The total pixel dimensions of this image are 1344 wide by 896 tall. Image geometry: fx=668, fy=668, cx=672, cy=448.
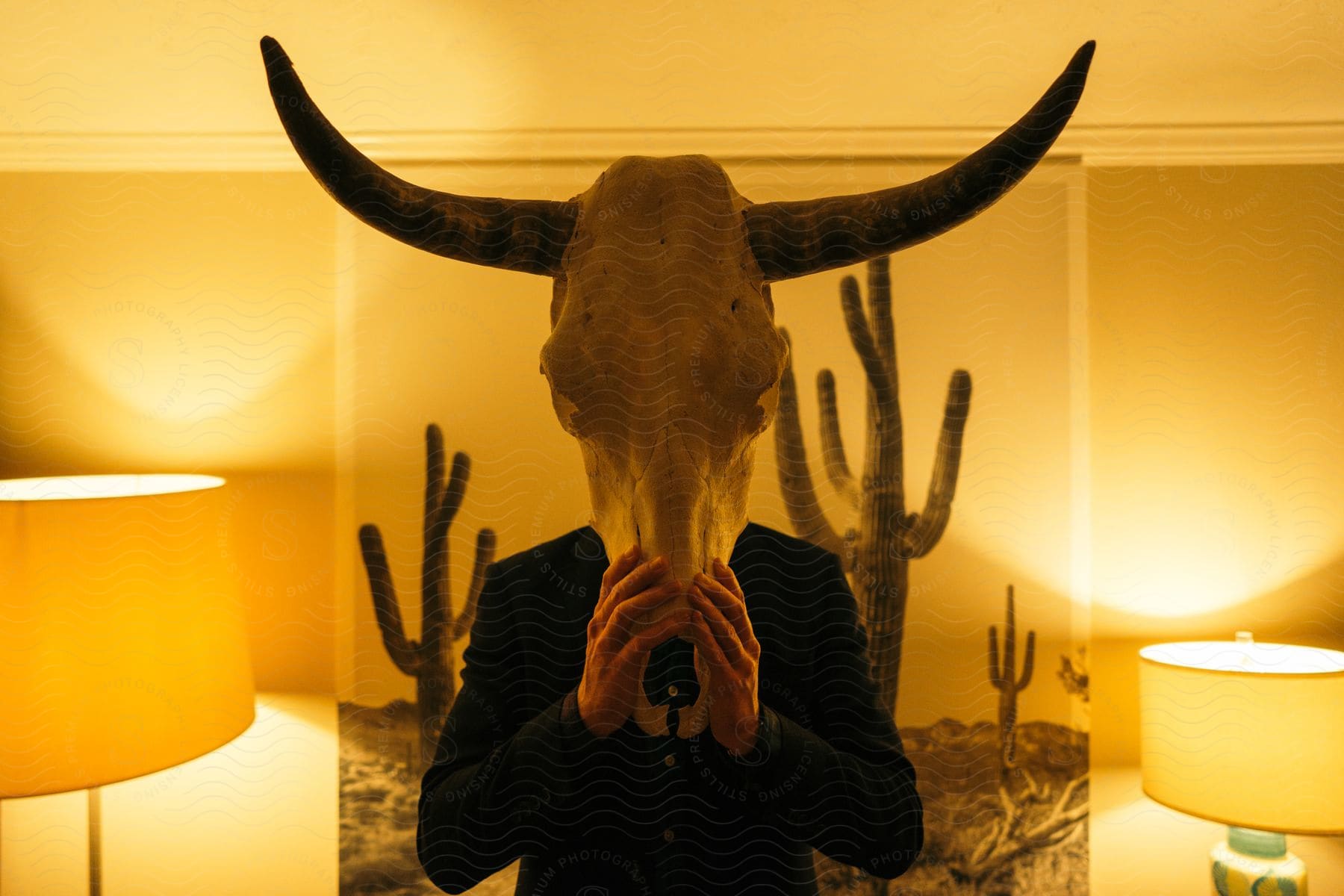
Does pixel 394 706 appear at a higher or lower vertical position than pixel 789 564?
lower

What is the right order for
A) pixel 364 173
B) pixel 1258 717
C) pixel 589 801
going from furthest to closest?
pixel 1258 717 < pixel 589 801 < pixel 364 173

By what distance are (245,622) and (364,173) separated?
21.6 inches

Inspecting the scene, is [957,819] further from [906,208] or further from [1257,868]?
[906,208]

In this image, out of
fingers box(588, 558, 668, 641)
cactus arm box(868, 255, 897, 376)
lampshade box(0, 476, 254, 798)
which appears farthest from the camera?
cactus arm box(868, 255, 897, 376)

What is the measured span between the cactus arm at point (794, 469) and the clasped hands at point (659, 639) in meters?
0.32

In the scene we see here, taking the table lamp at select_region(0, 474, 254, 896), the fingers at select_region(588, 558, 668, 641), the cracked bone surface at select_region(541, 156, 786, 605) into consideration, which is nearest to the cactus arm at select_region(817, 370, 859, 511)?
the cracked bone surface at select_region(541, 156, 786, 605)

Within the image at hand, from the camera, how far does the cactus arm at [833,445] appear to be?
773 mm

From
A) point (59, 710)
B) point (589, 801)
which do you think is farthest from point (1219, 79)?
point (59, 710)

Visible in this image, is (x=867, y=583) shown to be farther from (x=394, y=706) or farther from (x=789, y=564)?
(x=394, y=706)

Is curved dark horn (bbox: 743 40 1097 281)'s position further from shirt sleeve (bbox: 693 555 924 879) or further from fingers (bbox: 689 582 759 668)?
shirt sleeve (bbox: 693 555 924 879)

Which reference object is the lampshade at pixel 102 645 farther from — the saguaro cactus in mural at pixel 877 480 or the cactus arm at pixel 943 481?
the cactus arm at pixel 943 481

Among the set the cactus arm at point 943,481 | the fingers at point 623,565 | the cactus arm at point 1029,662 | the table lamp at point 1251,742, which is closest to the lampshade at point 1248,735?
the table lamp at point 1251,742

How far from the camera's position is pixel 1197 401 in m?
0.78

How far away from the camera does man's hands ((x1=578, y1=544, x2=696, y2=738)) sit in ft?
1.32
